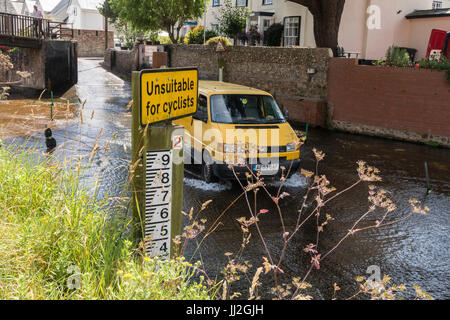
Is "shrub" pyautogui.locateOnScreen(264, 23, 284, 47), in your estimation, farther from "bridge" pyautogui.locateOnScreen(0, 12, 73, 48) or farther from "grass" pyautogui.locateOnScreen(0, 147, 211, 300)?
"grass" pyautogui.locateOnScreen(0, 147, 211, 300)

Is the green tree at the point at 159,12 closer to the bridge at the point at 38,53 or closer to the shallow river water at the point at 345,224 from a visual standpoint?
the bridge at the point at 38,53

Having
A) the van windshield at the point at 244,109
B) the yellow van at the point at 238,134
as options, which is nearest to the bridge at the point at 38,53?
the yellow van at the point at 238,134

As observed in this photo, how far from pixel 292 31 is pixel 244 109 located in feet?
63.1

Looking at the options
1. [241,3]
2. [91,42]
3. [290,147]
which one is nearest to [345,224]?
[290,147]

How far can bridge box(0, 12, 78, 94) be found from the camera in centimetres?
2600

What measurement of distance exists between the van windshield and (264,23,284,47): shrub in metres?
19.4

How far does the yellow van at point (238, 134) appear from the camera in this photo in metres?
9.49

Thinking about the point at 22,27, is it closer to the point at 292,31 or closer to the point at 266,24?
the point at 266,24

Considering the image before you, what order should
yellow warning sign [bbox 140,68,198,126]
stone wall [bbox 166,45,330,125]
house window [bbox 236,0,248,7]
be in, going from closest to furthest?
yellow warning sign [bbox 140,68,198,126] < stone wall [bbox 166,45,330,125] < house window [bbox 236,0,248,7]

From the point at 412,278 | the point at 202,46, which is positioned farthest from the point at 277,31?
the point at 412,278

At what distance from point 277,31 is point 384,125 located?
14.1 meters

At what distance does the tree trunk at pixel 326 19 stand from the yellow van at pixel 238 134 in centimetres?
1154

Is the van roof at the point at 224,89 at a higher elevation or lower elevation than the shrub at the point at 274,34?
lower

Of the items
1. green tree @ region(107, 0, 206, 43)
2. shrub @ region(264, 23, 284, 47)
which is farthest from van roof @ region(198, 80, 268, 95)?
green tree @ region(107, 0, 206, 43)
